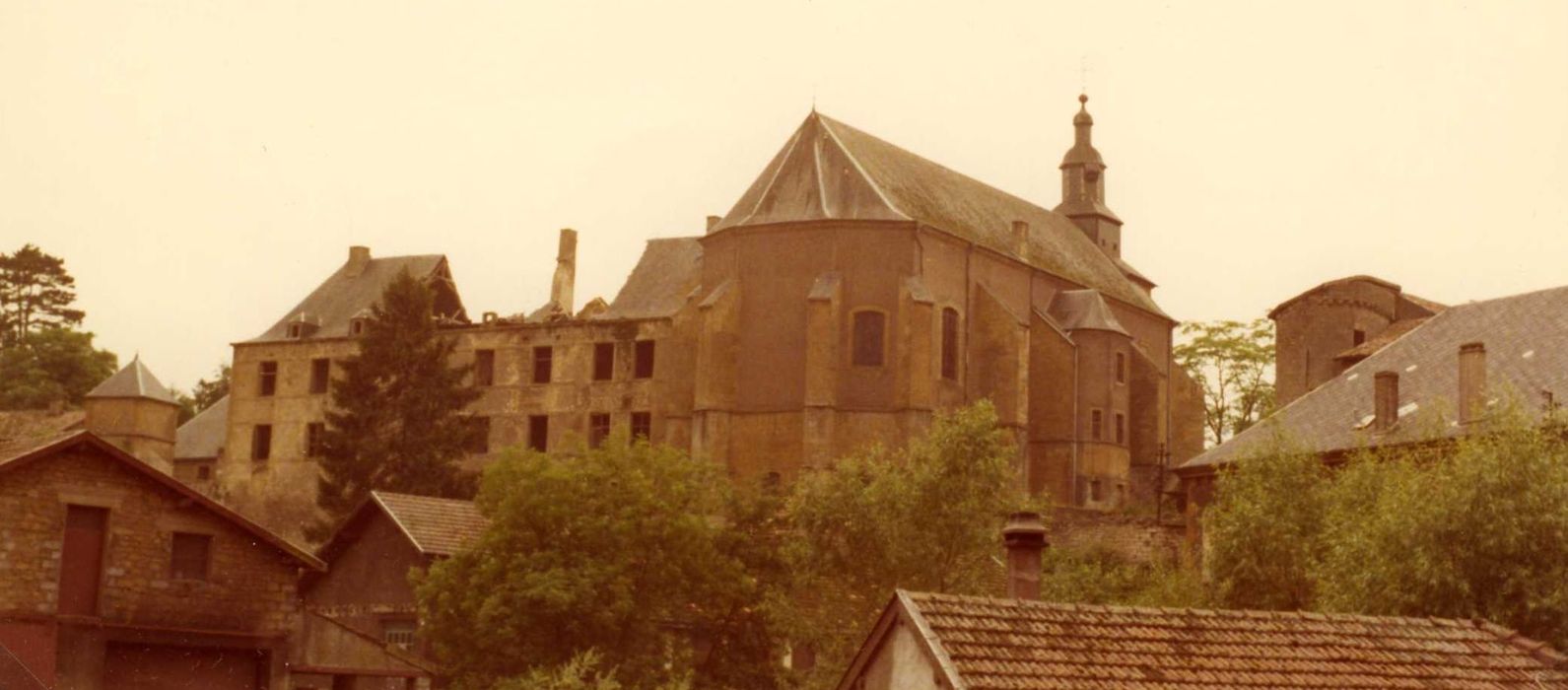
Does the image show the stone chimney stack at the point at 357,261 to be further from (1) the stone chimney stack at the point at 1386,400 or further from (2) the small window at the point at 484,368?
(1) the stone chimney stack at the point at 1386,400

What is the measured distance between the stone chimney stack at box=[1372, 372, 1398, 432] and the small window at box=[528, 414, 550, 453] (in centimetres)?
3691

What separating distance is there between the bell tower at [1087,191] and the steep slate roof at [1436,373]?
4048 centimetres

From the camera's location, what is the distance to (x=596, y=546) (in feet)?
128

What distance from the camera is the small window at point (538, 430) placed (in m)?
74.8

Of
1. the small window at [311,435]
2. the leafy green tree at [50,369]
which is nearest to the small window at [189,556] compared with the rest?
the small window at [311,435]

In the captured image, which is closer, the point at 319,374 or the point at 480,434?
the point at 480,434

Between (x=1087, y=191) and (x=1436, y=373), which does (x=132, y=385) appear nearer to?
(x=1087, y=191)

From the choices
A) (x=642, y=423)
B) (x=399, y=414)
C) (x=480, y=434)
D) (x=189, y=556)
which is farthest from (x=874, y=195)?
(x=189, y=556)

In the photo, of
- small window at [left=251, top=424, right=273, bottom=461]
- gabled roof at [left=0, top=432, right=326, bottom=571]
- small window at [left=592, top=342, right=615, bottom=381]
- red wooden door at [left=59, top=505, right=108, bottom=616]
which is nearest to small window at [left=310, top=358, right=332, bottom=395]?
small window at [left=251, top=424, right=273, bottom=461]

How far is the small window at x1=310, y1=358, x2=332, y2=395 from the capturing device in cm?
7988

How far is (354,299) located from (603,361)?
42.7 feet

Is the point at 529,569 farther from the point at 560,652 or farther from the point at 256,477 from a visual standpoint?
the point at 256,477

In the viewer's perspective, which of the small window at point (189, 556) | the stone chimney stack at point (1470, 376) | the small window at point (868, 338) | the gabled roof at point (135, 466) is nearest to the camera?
the gabled roof at point (135, 466)

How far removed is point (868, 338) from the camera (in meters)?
64.7
